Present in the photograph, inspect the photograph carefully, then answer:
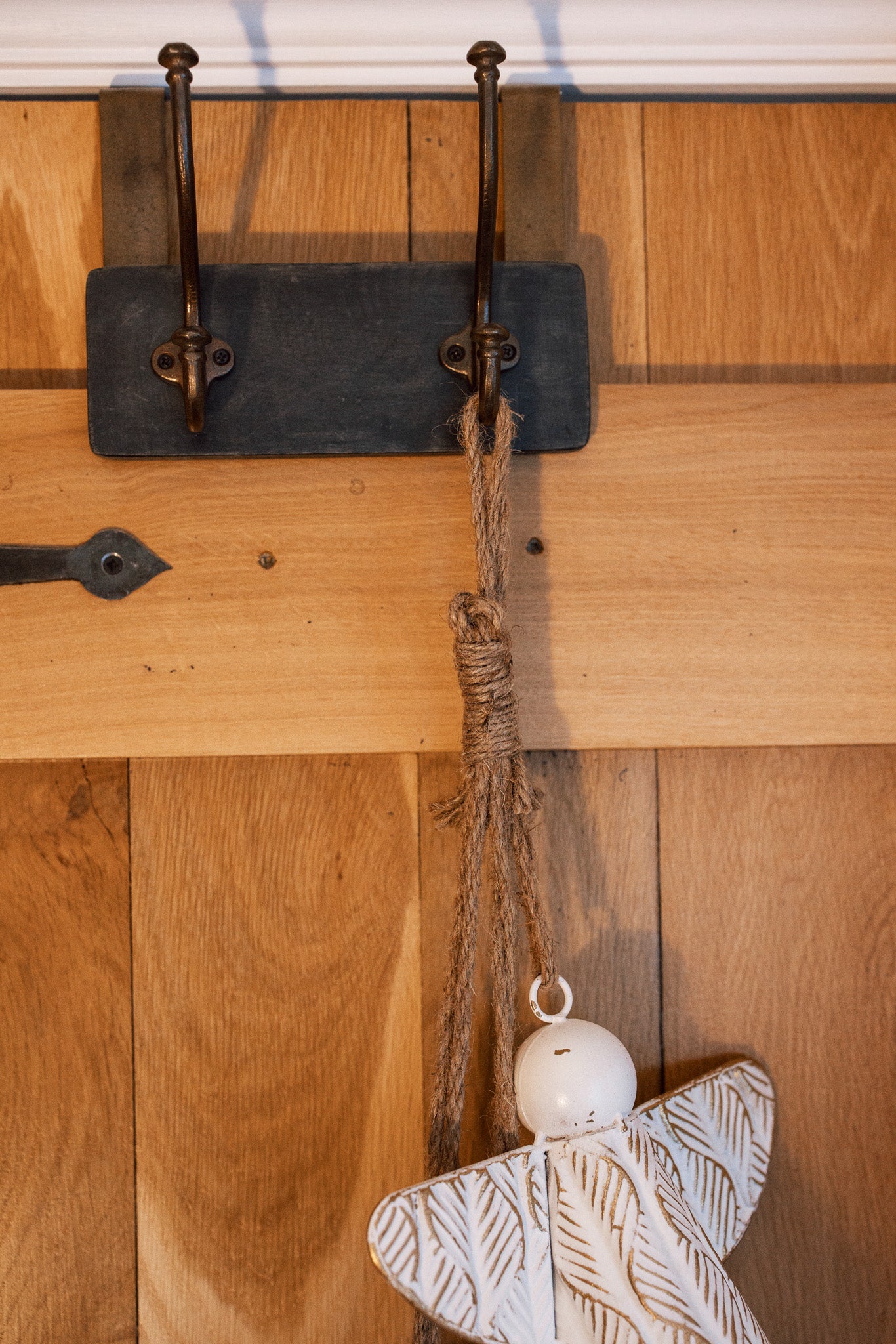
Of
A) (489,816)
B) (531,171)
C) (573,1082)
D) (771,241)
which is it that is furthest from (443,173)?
(573,1082)

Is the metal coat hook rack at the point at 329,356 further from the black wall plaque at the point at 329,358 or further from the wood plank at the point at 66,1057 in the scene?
the wood plank at the point at 66,1057

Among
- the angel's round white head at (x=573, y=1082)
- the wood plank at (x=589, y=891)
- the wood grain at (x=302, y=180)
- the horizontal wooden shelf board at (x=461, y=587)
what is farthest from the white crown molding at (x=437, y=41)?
the angel's round white head at (x=573, y=1082)

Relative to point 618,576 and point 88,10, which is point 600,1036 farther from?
point 88,10

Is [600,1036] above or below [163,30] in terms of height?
below

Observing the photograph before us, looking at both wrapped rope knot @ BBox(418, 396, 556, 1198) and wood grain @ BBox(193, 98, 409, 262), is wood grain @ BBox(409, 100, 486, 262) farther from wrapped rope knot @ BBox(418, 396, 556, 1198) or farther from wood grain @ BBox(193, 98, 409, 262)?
wrapped rope knot @ BBox(418, 396, 556, 1198)

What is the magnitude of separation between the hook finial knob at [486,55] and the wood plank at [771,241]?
0.39 ft

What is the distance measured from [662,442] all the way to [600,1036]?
0.27m

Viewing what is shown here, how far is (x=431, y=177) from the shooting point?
1.46 ft

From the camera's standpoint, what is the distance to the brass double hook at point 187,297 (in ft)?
1.19

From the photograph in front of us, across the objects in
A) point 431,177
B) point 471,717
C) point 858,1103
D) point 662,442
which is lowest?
point 858,1103

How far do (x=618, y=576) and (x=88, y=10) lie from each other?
0.35 metres

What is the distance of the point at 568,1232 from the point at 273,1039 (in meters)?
0.16

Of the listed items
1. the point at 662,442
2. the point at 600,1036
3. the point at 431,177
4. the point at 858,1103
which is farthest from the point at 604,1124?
Result: the point at 431,177

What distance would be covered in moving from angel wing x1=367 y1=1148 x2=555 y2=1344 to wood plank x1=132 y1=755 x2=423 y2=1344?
3.4 inches
